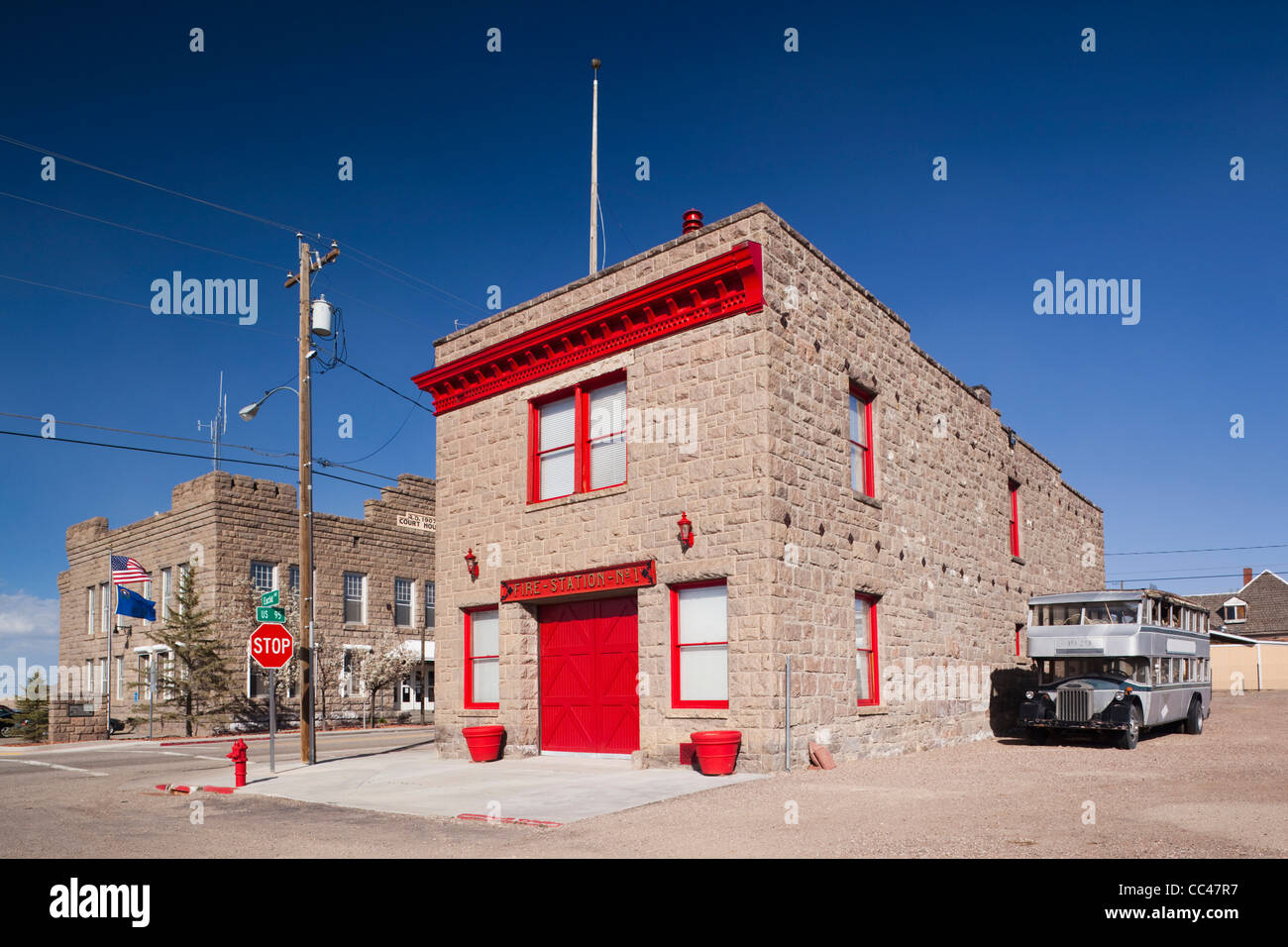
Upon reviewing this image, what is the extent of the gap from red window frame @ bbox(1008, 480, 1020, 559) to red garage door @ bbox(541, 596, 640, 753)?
590 inches

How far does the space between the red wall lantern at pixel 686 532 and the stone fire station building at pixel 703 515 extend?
0.03 m

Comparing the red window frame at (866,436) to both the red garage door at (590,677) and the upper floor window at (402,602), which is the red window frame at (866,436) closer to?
the red garage door at (590,677)

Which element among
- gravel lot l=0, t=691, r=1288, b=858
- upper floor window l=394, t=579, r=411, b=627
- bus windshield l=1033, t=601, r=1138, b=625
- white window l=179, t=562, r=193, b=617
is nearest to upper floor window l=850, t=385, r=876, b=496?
gravel lot l=0, t=691, r=1288, b=858

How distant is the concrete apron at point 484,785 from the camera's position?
12359 millimetres

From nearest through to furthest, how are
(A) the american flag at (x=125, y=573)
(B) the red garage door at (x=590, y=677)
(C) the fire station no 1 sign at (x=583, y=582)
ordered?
(C) the fire station no 1 sign at (x=583, y=582), (B) the red garage door at (x=590, y=677), (A) the american flag at (x=125, y=573)

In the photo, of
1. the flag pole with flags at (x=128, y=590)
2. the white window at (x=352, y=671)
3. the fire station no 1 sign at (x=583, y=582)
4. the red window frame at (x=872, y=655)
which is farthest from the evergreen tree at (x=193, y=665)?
the red window frame at (x=872, y=655)

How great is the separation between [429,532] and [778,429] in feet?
97.0

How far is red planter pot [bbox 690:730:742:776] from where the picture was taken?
14.8m

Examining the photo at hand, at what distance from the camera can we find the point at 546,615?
1920 centimetres

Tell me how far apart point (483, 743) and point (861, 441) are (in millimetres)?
9097

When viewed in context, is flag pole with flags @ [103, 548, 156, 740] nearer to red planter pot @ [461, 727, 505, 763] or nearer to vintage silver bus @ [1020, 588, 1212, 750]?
red planter pot @ [461, 727, 505, 763]

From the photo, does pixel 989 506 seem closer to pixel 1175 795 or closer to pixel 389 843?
pixel 1175 795

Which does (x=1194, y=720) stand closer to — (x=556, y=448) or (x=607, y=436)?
(x=607, y=436)

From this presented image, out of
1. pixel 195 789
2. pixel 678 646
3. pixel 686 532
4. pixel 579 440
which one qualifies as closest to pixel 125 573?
pixel 195 789
